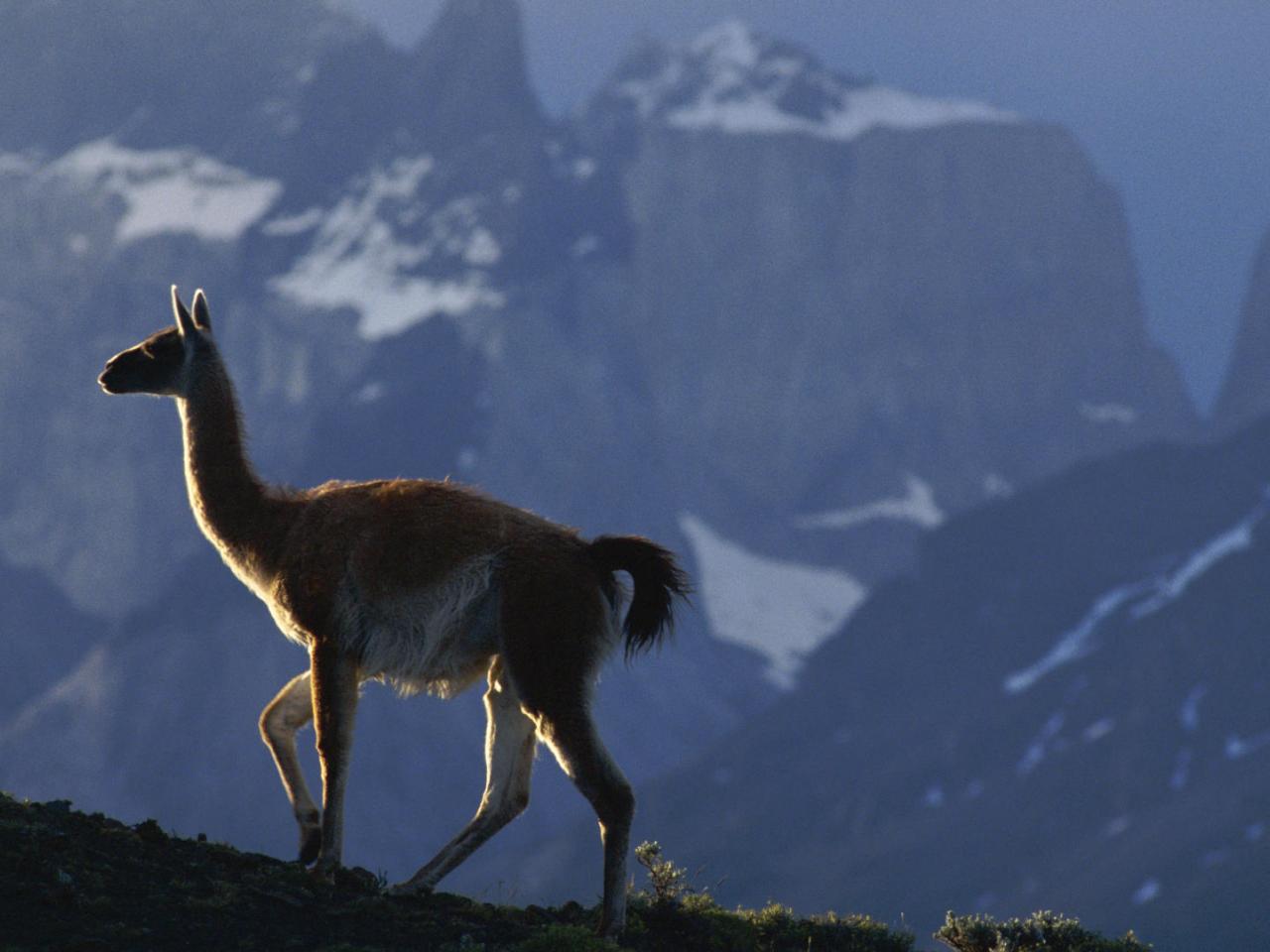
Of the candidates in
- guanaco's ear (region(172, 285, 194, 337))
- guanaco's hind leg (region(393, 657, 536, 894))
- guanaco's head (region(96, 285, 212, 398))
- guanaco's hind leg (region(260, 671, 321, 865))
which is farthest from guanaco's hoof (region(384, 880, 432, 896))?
guanaco's ear (region(172, 285, 194, 337))

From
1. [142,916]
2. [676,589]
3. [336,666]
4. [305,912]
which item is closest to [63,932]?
[142,916]

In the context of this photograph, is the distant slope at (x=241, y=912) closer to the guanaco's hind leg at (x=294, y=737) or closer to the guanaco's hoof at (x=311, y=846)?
the guanaco's hoof at (x=311, y=846)

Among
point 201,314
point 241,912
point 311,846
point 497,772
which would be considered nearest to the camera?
point 241,912

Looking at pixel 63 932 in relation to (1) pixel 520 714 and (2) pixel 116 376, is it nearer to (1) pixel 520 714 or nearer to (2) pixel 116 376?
(1) pixel 520 714

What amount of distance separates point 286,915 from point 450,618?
2493 mm

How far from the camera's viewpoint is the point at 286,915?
552 inches

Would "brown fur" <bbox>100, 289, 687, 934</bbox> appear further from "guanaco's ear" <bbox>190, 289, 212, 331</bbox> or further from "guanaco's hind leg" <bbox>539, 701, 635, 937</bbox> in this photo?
"guanaco's ear" <bbox>190, 289, 212, 331</bbox>

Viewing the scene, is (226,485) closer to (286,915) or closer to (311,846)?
(311,846)

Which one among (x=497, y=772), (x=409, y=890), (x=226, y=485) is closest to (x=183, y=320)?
(x=226, y=485)

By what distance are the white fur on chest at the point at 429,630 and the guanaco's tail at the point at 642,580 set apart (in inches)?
35.0

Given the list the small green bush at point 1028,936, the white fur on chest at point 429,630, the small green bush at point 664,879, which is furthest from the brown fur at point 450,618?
the small green bush at point 1028,936

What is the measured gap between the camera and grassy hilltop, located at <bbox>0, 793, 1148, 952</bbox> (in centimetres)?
1326

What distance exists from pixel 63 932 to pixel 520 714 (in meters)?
3.98

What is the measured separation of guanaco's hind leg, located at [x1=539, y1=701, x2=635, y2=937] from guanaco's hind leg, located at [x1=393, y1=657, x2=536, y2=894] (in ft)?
3.13
